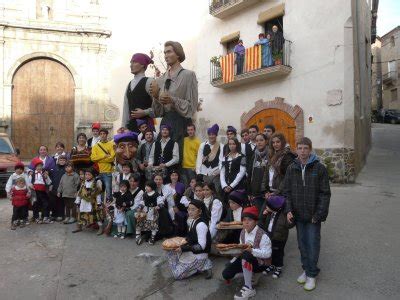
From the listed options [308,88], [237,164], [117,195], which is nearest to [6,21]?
[308,88]

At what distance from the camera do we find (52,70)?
17.7m

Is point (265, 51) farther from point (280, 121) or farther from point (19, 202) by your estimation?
Result: point (19, 202)

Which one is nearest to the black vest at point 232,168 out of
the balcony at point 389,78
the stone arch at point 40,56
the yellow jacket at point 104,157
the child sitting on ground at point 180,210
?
Answer: the child sitting on ground at point 180,210

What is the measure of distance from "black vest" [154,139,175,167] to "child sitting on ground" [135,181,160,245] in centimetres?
35

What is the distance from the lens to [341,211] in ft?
22.4

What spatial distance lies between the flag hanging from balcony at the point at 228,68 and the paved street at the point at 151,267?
8070 millimetres

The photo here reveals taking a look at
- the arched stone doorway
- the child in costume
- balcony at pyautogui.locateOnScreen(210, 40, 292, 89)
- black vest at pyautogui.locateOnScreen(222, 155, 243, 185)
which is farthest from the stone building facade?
black vest at pyautogui.locateOnScreen(222, 155, 243, 185)

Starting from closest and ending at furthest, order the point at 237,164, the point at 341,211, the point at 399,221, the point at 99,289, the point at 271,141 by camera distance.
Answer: the point at 99,289
the point at 271,141
the point at 237,164
the point at 399,221
the point at 341,211

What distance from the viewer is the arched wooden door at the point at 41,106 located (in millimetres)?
17062

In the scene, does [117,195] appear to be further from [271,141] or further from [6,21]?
[6,21]

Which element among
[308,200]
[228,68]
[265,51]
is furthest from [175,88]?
[228,68]

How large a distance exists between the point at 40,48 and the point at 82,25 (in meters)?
2.26

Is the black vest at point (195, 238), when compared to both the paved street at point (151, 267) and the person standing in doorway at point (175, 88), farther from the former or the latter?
the person standing in doorway at point (175, 88)

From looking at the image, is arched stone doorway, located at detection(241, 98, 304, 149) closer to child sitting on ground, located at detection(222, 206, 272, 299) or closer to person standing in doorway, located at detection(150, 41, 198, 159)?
person standing in doorway, located at detection(150, 41, 198, 159)
